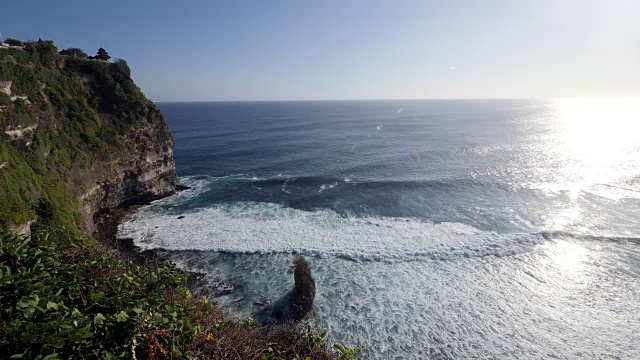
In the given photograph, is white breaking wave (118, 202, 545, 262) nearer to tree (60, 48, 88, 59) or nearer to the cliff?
the cliff

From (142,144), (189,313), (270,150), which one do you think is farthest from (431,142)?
(189,313)

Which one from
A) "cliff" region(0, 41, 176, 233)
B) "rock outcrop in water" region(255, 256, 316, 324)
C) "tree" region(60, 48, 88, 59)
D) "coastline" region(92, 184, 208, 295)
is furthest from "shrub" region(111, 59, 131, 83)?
"rock outcrop in water" region(255, 256, 316, 324)

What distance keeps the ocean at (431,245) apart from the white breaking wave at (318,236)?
207 mm

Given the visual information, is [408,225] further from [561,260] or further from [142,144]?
[142,144]

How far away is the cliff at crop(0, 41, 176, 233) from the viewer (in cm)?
2331

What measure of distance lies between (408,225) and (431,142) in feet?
183

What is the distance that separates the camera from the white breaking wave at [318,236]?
28.8 m

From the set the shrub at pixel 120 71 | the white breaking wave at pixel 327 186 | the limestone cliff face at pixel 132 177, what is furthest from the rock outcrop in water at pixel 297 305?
the shrub at pixel 120 71

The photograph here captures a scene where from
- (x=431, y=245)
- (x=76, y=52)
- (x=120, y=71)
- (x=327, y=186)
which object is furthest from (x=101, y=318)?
(x=76, y=52)

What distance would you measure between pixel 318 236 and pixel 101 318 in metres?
26.5

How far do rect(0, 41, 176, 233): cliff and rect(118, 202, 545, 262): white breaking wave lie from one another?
19.8ft

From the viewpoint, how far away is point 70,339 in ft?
17.0

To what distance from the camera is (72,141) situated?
1305 inches

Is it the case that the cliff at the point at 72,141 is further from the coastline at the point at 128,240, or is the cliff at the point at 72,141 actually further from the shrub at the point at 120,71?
the coastline at the point at 128,240
